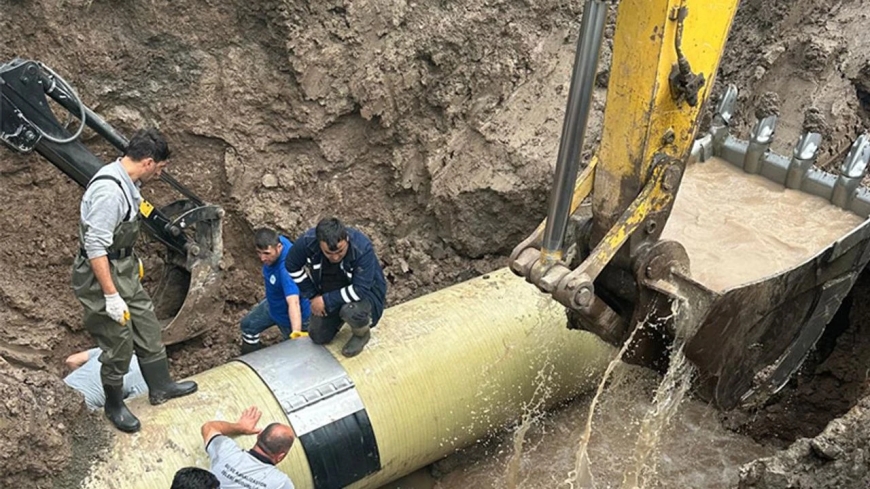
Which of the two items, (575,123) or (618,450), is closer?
(575,123)

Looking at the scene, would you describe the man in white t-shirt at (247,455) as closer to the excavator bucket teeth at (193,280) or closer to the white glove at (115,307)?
the white glove at (115,307)

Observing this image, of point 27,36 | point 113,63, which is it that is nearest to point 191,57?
point 113,63

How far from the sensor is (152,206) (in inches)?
233

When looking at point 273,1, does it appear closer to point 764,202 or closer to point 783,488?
point 764,202

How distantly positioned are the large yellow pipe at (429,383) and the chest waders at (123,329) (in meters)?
0.14

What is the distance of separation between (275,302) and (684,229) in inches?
107

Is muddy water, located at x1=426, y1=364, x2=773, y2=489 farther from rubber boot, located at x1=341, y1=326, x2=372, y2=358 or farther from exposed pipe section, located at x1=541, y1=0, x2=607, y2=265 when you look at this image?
exposed pipe section, located at x1=541, y1=0, x2=607, y2=265

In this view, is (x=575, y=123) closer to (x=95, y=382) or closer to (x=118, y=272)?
(x=118, y=272)

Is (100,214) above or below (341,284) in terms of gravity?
above

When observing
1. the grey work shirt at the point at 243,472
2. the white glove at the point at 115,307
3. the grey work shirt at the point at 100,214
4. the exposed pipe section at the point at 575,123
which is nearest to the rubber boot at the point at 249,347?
the grey work shirt at the point at 243,472

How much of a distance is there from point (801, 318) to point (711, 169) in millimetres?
1456

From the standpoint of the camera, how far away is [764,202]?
5.81m

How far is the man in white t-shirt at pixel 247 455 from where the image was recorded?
14.8ft

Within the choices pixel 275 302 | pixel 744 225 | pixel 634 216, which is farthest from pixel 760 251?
pixel 275 302
